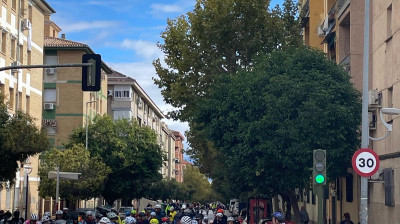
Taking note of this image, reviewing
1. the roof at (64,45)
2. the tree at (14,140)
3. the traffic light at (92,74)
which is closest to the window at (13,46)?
the tree at (14,140)

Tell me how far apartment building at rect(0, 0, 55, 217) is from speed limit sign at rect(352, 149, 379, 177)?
2599 cm

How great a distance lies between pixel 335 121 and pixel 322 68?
2.73 metres

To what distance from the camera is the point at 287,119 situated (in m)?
31.3

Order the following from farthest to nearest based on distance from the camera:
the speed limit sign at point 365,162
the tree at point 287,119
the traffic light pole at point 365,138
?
the tree at point 287,119
the traffic light pole at point 365,138
the speed limit sign at point 365,162

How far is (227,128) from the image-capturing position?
116ft

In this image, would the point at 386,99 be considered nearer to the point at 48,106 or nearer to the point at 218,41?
the point at 218,41

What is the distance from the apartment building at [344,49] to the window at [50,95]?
29.9 metres

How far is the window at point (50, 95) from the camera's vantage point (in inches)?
2810

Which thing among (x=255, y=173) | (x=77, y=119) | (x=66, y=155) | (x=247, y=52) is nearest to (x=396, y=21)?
(x=255, y=173)

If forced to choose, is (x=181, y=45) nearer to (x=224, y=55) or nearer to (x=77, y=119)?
(x=224, y=55)

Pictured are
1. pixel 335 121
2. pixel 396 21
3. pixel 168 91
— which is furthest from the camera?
pixel 168 91

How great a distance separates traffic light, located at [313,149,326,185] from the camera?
18.5 m

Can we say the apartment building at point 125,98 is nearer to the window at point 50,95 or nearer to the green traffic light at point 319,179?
the window at point 50,95

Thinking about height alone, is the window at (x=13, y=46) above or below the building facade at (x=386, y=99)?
above
